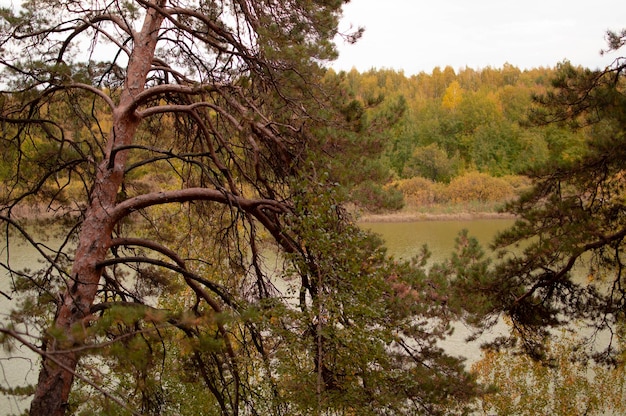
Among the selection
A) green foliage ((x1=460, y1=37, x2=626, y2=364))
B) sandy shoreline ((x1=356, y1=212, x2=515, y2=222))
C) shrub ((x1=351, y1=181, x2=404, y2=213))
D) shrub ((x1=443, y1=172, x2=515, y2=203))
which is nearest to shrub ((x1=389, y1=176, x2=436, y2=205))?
shrub ((x1=443, y1=172, x2=515, y2=203))

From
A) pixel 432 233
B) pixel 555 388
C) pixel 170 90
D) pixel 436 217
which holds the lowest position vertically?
pixel 555 388

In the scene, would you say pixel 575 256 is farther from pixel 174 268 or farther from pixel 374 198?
pixel 174 268

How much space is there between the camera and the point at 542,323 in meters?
5.95

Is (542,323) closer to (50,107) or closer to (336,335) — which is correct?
(336,335)

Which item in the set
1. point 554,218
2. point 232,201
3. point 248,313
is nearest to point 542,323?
point 554,218

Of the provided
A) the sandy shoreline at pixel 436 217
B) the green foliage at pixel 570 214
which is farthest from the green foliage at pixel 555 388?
the sandy shoreline at pixel 436 217

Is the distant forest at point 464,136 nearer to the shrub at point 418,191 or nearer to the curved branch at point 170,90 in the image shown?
the shrub at point 418,191

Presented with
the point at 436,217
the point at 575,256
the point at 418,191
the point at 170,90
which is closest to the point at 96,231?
the point at 170,90

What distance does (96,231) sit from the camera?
13.7 feet

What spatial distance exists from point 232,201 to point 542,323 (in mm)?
3528

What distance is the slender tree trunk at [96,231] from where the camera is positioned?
380 centimetres

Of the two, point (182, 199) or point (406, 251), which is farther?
point (406, 251)

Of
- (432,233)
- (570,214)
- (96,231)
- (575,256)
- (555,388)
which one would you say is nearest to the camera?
(96,231)

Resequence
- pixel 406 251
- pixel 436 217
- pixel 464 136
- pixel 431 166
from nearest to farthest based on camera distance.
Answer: pixel 406 251, pixel 436 217, pixel 431 166, pixel 464 136
